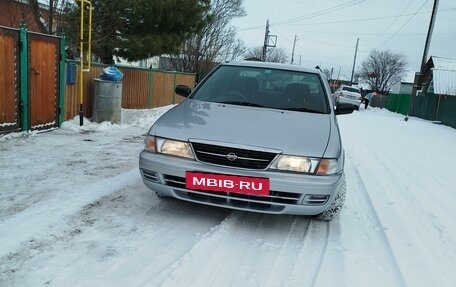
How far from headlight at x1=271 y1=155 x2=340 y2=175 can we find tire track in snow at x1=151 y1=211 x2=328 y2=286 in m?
0.67

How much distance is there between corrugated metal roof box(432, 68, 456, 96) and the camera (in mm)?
29836

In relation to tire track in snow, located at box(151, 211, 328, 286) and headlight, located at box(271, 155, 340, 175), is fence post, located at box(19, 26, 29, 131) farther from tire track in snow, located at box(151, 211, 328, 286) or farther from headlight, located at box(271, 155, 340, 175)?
headlight, located at box(271, 155, 340, 175)

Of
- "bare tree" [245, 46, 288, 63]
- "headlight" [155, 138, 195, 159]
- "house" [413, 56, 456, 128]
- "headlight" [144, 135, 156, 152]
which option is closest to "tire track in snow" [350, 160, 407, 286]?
"headlight" [155, 138, 195, 159]

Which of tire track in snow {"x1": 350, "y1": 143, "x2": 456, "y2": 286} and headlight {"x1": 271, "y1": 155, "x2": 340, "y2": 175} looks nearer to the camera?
tire track in snow {"x1": 350, "y1": 143, "x2": 456, "y2": 286}

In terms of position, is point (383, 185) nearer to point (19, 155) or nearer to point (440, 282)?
point (440, 282)

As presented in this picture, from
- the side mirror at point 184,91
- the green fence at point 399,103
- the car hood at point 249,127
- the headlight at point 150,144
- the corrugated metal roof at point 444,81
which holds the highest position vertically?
the corrugated metal roof at point 444,81

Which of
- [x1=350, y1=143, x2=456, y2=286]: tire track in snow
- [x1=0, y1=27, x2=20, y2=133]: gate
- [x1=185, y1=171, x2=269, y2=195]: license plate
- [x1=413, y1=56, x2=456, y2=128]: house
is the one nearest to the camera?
[x1=350, y1=143, x2=456, y2=286]: tire track in snow

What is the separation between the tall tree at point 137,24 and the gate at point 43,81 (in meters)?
4.43

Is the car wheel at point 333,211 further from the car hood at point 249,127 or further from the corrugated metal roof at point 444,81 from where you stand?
the corrugated metal roof at point 444,81

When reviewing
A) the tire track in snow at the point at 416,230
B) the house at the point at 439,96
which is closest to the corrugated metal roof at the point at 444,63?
the house at the point at 439,96

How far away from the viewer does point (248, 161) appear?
374 centimetres

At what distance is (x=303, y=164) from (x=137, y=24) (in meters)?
11.0

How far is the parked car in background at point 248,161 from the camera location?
3.72 metres

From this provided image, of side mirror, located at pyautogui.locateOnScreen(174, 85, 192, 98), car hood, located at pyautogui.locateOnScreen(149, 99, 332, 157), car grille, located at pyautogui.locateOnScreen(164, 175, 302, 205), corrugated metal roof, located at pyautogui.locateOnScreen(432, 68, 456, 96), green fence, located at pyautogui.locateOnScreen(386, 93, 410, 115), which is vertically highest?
corrugated metal roof, located at pyautogui.locateOnScreen(432, 68, 456, 96)
